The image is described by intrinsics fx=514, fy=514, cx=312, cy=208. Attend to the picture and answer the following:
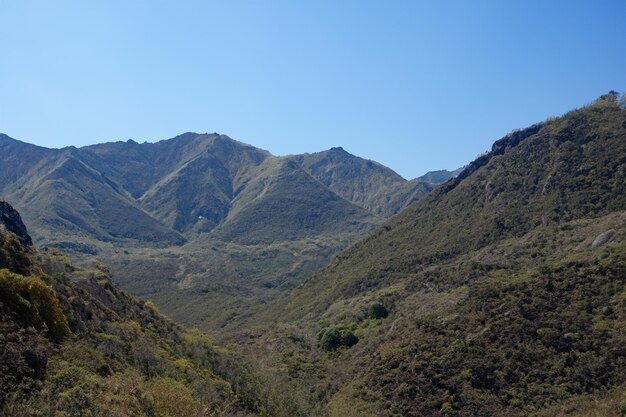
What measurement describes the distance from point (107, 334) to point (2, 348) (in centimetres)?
990

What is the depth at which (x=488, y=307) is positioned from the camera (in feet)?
145

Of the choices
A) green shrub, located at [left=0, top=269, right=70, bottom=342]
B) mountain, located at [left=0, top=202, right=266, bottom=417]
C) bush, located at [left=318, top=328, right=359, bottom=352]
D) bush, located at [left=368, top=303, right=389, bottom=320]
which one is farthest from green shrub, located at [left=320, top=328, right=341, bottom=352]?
green shrub, located at [left=0, top=269, right=70, bottom=342]

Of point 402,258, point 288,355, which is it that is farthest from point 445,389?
point 402,258

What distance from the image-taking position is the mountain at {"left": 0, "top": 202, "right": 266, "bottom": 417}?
15.5 m

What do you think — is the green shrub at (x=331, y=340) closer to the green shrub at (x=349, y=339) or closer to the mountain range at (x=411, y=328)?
the mountain range at (x=411, y=328)

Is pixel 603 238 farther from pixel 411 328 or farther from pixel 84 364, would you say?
pixel 84 364

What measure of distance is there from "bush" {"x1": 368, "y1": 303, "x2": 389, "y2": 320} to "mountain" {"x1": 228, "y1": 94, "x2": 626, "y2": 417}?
156 millimetres

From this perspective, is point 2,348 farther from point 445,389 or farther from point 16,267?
point 445,389

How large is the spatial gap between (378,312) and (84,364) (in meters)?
42.2

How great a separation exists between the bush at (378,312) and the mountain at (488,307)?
16cm

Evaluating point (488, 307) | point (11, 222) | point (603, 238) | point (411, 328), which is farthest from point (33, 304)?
point (603, 238)

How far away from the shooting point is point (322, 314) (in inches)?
2783

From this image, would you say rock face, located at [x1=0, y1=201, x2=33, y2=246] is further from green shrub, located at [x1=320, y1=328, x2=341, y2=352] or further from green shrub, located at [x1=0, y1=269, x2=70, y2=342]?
green shrub, located at [x1=320, y1=328, x2=341, y2=352]

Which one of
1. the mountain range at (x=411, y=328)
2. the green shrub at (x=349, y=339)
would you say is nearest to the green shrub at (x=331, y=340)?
the mountain range at (x=411, y=328)
